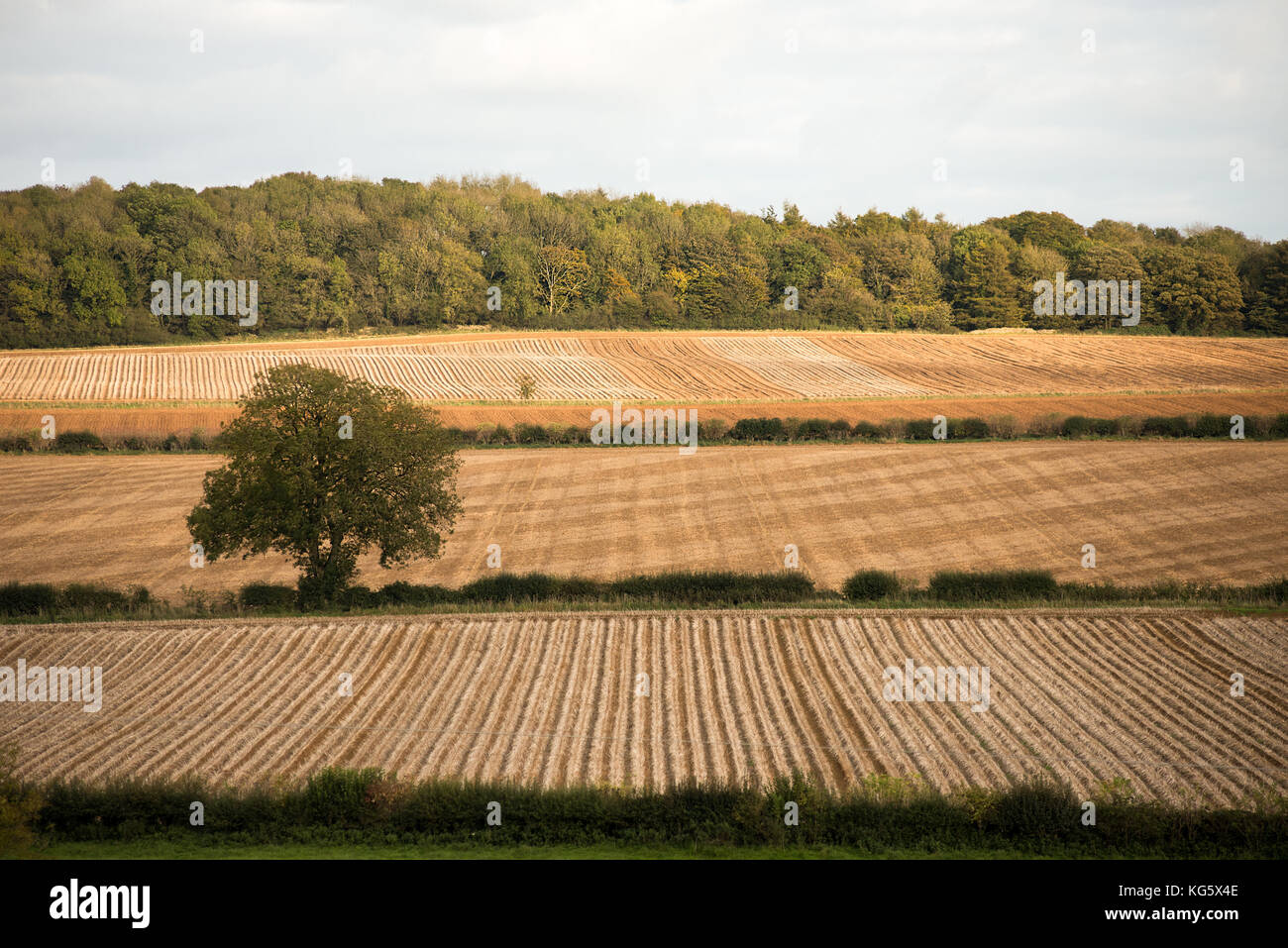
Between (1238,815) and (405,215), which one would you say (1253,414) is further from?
(405,215)

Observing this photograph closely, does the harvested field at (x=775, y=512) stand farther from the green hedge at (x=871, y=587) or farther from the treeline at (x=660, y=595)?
the green hedge at (x=871, y=587)

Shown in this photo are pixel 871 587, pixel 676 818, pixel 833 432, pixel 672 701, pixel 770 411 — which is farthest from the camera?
pixel 770 411

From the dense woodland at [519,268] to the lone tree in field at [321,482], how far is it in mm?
65297

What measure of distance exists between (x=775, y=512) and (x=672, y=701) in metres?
18.8

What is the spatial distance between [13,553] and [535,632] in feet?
70.9

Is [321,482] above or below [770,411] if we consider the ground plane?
below

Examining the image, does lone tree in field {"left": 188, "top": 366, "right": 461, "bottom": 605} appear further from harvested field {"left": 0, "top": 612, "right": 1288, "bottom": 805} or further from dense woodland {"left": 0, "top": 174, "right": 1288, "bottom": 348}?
dense woodland {"left": 0, "top": 174, "right": 1288, "bottom": 348}

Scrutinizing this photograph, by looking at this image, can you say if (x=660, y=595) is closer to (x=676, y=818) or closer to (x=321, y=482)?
(x=321, y=482)

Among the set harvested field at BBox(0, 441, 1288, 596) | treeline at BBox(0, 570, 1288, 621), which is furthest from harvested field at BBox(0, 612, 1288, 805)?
harvested field at BBox(0, 441, 1288, 596)

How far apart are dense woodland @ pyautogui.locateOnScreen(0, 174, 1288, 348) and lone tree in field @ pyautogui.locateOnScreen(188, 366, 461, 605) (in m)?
65.3

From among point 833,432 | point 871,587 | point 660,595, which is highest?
point 833,432

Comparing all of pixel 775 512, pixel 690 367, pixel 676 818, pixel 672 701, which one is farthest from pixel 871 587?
pixel 690 367

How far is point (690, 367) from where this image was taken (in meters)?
76.4

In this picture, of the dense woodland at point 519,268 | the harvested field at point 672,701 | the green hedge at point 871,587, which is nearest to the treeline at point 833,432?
the green hedge at point 871,587
